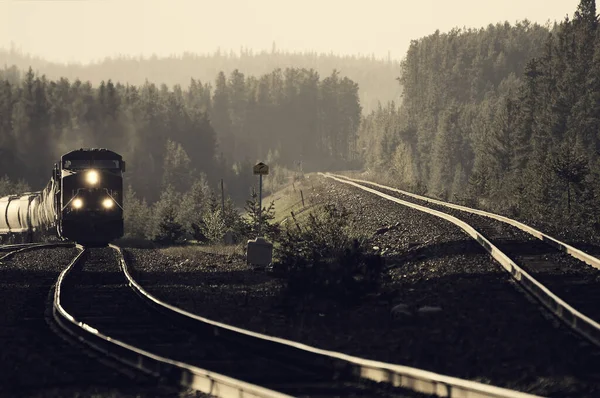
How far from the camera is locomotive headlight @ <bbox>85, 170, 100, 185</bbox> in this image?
35.2 meters

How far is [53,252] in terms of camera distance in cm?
3347

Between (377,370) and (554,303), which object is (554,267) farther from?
(377,370)

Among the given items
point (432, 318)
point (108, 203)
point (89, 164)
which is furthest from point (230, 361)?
point (89, 164)

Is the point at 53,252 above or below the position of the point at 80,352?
below

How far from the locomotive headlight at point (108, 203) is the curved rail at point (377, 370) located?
25.4 metres

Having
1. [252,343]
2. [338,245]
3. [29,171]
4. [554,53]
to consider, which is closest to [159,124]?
[29,171]

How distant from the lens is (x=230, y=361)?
371 inches

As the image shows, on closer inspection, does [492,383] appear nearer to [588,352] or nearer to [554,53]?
[588,352]

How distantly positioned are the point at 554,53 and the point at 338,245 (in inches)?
3533

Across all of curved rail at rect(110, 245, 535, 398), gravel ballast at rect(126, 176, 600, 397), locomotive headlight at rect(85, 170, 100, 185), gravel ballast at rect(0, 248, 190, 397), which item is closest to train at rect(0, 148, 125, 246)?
locomotive headlight at rect(85, 170, 100, 185)

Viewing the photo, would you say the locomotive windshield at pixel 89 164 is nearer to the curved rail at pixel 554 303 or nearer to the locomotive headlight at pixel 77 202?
the locomotive headlight at pixel 77 202

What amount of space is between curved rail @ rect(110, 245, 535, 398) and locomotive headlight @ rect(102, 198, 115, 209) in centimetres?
2543

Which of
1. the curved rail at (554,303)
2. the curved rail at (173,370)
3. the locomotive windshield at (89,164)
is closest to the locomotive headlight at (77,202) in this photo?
the locomotive windshield at (89,164)

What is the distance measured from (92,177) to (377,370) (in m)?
28.8
